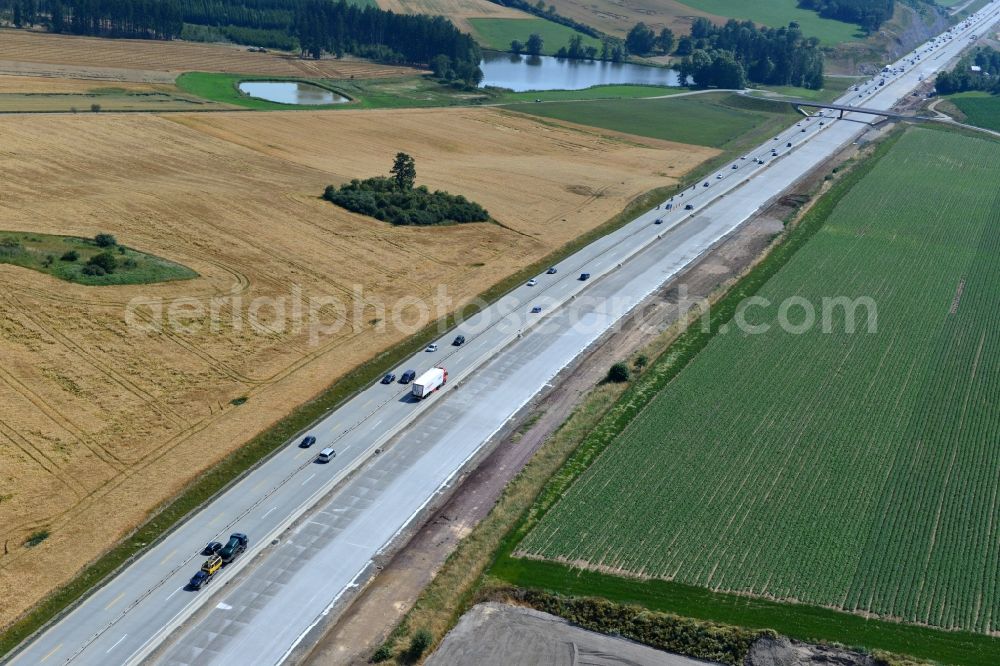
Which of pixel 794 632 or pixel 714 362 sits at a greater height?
pixel 714 362

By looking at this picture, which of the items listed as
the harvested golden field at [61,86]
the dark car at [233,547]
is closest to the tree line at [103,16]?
the harvested golden field at [61,86]

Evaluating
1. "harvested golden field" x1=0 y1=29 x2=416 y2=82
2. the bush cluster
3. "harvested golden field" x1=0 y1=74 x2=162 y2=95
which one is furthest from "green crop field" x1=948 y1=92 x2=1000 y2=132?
"harvested golden field" x1=0 y1=74 x2=162 y2=95

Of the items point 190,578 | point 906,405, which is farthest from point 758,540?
point 190,578

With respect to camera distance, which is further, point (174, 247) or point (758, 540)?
point (174, 247)

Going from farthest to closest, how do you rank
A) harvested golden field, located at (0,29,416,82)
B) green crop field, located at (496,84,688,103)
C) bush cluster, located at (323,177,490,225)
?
green crop field, located at (496,84,688,103), harvested golden field, located at (0,29,416,82), bush cluster, located at (323,177,490,225)

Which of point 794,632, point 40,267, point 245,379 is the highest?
point 40,267

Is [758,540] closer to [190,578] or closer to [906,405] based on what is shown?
[906,405]

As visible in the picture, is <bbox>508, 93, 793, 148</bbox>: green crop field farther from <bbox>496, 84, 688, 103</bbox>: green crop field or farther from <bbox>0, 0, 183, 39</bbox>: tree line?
<bbox>0, 0, 183, 39</bbox>: tree line
